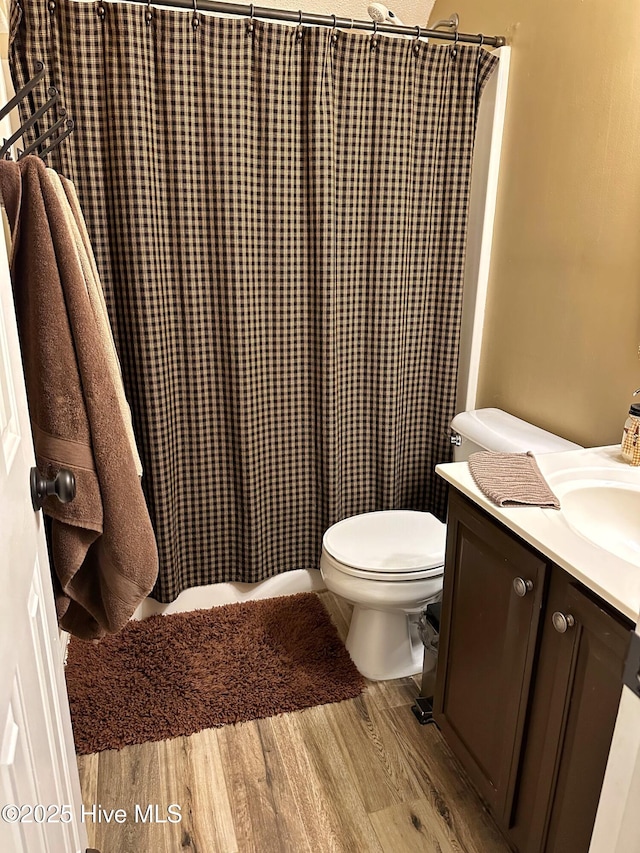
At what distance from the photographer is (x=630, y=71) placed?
1583 mm

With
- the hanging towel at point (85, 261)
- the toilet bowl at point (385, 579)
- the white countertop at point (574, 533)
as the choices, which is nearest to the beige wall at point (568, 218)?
the white countertop at point (574, 533)

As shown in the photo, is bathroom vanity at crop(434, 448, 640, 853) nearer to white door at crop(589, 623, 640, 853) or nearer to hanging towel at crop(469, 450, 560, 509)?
hanging towel at crop(469, 450, 560, 509)

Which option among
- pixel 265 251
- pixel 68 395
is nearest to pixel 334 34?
pixel 265 251

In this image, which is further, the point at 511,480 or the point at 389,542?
the point at 389,542

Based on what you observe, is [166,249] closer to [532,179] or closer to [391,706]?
[532,179]

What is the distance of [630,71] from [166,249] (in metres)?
1.35

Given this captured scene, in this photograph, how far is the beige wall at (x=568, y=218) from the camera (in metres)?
1.63

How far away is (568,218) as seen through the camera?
1837mm

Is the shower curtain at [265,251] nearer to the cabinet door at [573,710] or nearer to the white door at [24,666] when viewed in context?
the white door at [24,666]

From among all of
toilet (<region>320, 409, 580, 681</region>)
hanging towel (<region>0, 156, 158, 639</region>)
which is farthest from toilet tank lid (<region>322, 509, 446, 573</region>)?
hanging towel (<region>0, 156, 158, 639</region>)

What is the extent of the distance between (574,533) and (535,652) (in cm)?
25

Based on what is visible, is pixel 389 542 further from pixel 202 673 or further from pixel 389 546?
pixel 202 673

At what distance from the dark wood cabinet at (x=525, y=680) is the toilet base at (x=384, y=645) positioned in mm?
368

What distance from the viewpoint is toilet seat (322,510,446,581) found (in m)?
1.83
